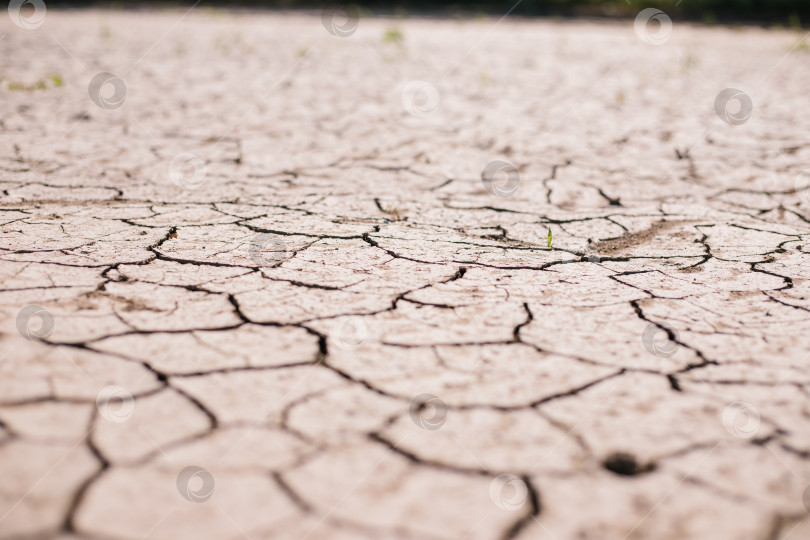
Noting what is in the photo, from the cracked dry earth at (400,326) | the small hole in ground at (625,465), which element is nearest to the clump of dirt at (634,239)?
the cracked dry earth at (400,326)

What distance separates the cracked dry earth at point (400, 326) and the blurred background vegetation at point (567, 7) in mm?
5794

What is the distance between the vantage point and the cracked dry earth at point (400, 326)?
1.04 metres

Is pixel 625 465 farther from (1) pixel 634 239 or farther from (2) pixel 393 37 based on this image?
(2) pixel 393 37

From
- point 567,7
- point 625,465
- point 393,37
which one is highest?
point 567,7

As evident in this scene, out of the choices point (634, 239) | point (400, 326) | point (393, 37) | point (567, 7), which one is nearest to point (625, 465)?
point (400, 326)

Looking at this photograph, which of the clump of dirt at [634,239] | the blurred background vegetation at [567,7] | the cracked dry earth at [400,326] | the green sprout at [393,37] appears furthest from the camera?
the blurred background vegetation at [567,7]

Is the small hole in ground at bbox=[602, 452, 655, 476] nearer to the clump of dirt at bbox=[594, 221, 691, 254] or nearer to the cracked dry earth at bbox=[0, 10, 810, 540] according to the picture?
the cracked dry earth at bbox=[0, 10, 810, 540]

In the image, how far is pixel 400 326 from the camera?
5.06 ft

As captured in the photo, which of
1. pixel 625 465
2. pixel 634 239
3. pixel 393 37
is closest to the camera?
pixel 625 465

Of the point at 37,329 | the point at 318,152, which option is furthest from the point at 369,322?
the point at 318,152

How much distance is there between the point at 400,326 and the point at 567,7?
8841 millimetres

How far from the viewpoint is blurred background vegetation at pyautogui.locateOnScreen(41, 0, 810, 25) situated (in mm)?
8359

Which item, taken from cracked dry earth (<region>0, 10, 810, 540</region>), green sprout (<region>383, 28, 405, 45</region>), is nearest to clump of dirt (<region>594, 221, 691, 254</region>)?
cracked dry earth (<region>0, 10, 810, 540</region>)

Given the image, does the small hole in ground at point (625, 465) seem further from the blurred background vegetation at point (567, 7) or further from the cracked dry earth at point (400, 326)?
the blurred background vegetation at point (567, 7)
